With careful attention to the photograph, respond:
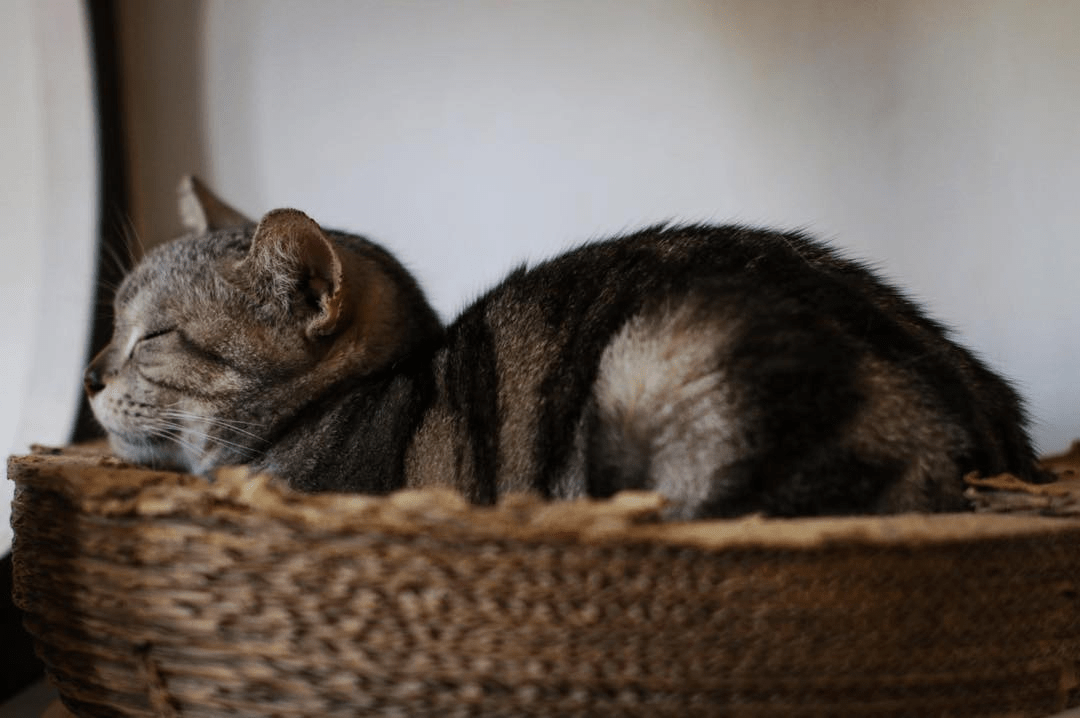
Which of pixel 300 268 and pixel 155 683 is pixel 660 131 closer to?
pixel 300 268

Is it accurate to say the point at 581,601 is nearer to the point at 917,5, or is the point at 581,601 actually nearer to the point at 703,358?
the point at 703,358

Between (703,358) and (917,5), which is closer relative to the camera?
(703,358)

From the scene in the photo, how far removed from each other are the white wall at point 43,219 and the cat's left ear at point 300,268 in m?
0.65

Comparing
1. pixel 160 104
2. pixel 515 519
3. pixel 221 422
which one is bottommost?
pixel 515 519

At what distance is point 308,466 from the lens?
1207 millimetres

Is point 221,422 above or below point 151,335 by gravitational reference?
below

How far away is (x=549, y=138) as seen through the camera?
6.59ft

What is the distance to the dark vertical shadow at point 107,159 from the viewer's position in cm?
195

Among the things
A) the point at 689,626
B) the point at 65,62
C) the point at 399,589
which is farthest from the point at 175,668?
the point at 65,62

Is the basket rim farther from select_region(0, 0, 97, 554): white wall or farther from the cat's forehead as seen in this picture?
select_region(0, 0, 97, 554): white wall

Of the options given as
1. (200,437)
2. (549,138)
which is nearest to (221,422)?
(200,437)

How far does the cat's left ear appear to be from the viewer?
117 centimetres

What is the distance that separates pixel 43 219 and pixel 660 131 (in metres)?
1.22

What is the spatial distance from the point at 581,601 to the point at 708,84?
1.39 metres
